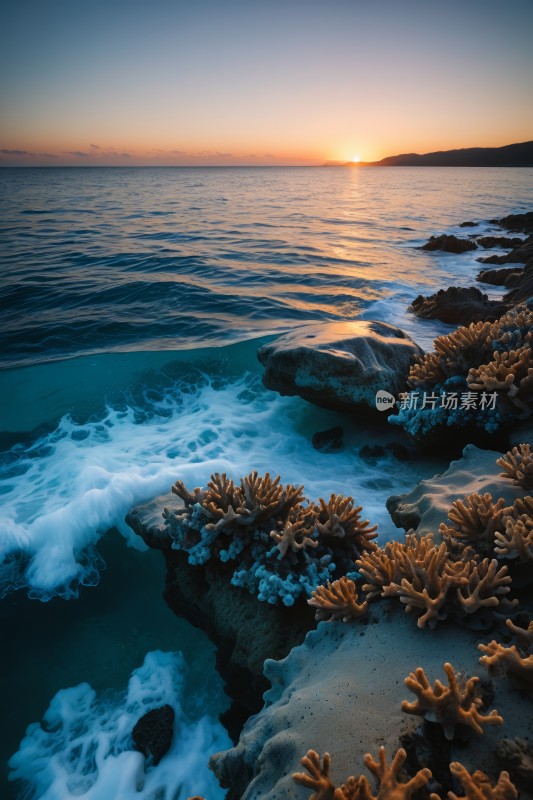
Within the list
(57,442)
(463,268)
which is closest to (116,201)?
(463,268)

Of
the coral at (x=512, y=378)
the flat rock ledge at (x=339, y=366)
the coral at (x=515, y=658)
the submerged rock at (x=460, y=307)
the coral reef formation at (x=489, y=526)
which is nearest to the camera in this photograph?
the coral at (x=515, y=658)

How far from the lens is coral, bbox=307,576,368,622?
3.14 meters

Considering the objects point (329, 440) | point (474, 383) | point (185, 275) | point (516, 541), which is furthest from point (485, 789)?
point (185, 275)

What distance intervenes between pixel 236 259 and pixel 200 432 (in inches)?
573

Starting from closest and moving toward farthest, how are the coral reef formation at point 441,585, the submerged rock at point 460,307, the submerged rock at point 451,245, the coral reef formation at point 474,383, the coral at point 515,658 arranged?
the coral at point 515,658 → the coral reef formation at point 441,585 → the coral reef formation at point 474,383 → the submerged rock at point 460,307 → the submerged rock at point 451,245

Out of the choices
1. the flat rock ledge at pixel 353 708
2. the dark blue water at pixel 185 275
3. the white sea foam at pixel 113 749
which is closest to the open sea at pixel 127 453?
the white sea foam at pixel 113 749

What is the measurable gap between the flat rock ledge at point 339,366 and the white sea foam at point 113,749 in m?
4.36

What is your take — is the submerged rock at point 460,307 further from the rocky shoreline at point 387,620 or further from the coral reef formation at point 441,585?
the coral reef formation at point 441,585

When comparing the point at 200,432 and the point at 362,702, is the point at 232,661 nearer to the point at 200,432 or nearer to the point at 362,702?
the point at 362,702

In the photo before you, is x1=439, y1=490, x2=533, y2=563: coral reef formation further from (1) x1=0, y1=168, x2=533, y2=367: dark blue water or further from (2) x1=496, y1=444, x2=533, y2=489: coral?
(1) x1=0, y1=168, x2=533, y2=367: dark blue water

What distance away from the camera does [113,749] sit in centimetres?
379

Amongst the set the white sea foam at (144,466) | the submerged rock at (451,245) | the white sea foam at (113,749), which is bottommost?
the white sea foam at (113,749)

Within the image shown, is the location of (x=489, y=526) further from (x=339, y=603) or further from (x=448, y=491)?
(x=339, y=603)

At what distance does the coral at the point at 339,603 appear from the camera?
3136 mm
